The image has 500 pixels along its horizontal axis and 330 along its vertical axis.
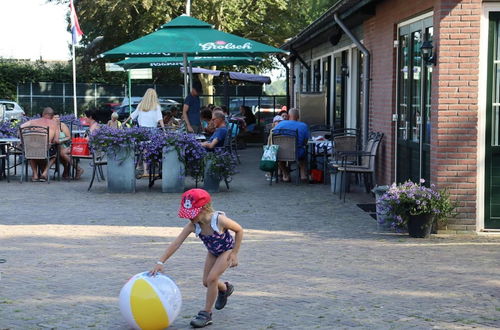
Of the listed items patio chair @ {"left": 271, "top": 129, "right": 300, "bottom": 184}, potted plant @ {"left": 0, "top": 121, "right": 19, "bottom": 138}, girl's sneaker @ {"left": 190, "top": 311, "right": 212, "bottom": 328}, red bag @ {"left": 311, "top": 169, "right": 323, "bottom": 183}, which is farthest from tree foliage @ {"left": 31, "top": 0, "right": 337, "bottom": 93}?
girl's sneaker @ {"left": 190, "top": 311, "right": 212, "bottom": 328}

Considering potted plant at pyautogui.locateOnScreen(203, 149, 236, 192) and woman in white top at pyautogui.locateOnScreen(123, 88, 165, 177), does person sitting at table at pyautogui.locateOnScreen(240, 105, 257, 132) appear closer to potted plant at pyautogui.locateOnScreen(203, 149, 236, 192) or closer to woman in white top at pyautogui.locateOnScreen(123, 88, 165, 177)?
woman in white top at pyautogui.locateOnScreen(123, 88, 165, 177)

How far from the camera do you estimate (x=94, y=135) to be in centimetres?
1584

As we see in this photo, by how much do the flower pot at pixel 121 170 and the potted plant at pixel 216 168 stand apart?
1.25 metres

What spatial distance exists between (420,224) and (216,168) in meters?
5.53

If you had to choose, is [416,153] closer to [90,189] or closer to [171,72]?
[90,189]

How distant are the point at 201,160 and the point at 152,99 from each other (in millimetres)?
2772

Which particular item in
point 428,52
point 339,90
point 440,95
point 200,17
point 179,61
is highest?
point 200,17

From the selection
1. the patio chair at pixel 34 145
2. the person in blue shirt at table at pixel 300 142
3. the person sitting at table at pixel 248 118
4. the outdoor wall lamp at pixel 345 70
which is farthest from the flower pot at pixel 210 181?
the person sitting at table at pixel 248 118

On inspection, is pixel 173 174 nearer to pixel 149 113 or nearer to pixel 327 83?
pixel 149 113

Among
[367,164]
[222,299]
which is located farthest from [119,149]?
[222,299]

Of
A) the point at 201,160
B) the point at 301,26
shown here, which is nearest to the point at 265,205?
the point at 201,160

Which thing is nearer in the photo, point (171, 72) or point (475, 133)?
point (475, 133)

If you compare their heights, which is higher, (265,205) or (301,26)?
(301,26)

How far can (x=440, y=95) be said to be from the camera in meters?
11.4
